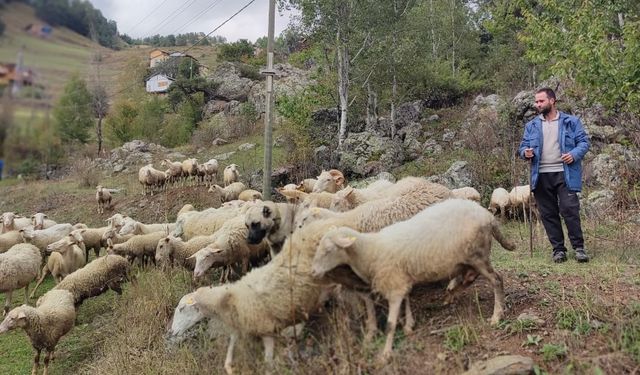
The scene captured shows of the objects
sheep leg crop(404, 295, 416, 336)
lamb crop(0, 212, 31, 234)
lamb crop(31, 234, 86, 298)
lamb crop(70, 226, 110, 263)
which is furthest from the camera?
lamb crop(0, 212, 31, 234)

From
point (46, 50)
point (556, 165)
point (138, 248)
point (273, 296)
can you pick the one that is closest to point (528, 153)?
point (556, 165)

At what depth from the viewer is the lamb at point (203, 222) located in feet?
28.9

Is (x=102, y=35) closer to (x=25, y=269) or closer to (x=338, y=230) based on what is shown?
(x=338, y=230)

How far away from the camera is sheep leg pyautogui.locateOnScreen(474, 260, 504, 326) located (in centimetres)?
442

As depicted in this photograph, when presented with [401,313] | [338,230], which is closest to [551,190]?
[401,313]

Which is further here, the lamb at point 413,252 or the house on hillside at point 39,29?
the lamb at point 413,252

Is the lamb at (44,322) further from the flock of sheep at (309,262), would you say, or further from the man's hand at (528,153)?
the man's hand at (528,153)

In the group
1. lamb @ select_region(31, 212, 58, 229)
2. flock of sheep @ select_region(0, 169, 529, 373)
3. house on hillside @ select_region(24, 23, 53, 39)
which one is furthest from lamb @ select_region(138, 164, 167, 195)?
house on hillside @ select_region(24, 23, 53, 39)

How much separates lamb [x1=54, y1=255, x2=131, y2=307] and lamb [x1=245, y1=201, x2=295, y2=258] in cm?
344

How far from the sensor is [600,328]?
4.20m

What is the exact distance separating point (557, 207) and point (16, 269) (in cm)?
866

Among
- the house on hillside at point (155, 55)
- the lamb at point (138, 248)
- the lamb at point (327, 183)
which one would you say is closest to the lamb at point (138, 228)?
the lamb at point (138, 248)

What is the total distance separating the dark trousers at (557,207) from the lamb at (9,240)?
10556 mm

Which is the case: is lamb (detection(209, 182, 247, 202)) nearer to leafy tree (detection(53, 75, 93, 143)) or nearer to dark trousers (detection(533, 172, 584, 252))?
dark trousers (detection(533, 172, 584, 252))
